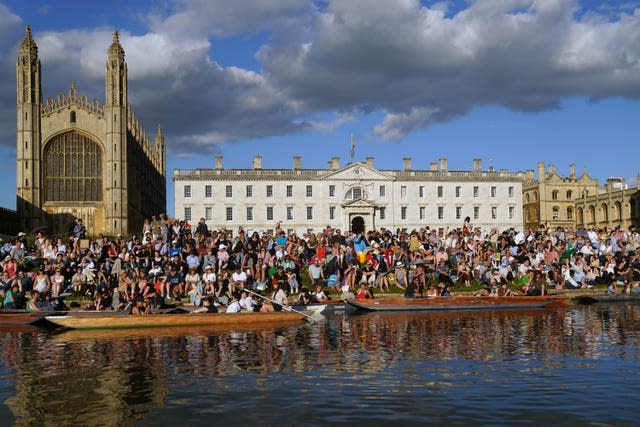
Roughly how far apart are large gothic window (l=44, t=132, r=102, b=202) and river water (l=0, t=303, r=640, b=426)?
4260cm

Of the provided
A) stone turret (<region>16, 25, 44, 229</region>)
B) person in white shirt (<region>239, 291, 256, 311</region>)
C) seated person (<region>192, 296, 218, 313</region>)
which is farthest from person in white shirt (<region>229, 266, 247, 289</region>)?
stone turret (<region>16, 25, 44, 229</region>)

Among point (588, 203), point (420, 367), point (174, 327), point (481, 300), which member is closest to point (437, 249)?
point (481, 300)

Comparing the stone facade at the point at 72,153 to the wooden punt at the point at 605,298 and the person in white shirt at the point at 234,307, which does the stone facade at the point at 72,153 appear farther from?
the wooden punt at the point at 605,298

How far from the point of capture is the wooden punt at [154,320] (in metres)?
22.5

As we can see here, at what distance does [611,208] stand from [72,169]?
66.2m

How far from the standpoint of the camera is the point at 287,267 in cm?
2927

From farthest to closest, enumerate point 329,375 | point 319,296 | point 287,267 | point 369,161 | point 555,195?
Answer: 1. point 555,195
2. point 369,161
3. point 287,267
4. point 319,296
5. point 329,375

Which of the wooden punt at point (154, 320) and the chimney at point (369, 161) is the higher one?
the chimney at point (369, 161)

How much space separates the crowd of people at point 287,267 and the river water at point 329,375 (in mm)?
3229

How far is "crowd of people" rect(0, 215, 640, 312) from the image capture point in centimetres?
2562

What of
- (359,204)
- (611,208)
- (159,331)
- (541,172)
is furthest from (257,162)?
(159,331)

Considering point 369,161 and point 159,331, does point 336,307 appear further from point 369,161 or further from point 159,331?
point 369,161

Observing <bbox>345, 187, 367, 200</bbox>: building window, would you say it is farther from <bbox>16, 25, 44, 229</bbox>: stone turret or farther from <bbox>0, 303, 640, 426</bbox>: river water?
<bbox>0, 303, 640, 426</bbox>: river water

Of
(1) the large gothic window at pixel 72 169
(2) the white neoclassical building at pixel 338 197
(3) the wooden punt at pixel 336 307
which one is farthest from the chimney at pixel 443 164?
(3) the wooden punt at pixel 336 307
